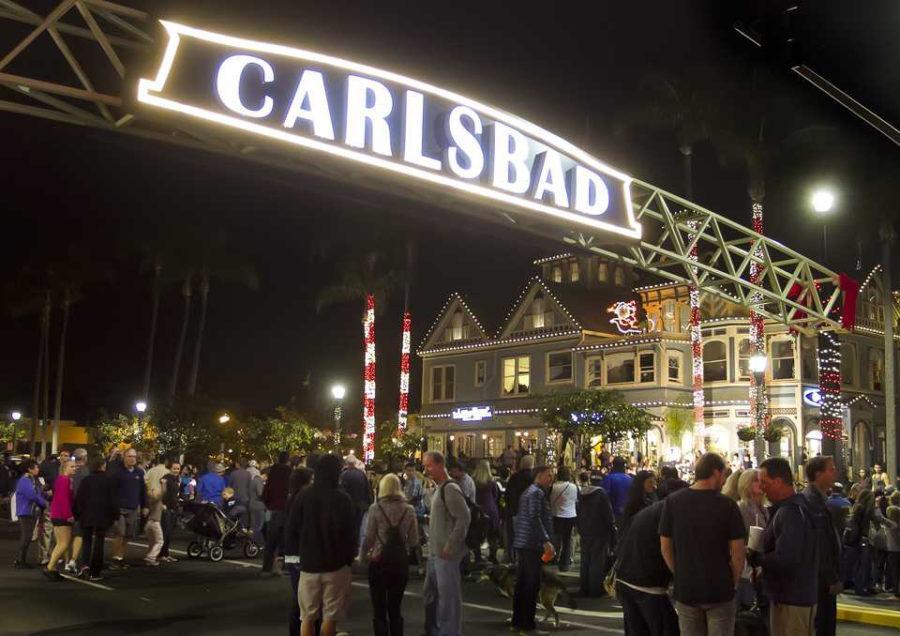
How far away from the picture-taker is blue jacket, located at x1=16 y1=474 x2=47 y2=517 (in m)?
14.3

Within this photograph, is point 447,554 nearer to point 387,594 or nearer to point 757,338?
point 387,594

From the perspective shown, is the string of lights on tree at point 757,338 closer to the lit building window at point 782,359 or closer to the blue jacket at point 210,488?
the lit building window at point 782,359

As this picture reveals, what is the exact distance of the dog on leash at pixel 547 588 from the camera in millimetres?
10031

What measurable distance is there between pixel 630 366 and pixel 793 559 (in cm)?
3729

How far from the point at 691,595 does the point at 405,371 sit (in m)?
43.0

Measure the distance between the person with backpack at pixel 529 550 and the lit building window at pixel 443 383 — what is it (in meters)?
40.6

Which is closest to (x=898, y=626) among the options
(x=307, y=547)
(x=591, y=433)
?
(x=307, y=547)

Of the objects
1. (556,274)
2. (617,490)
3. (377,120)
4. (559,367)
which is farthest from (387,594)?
(556,274)

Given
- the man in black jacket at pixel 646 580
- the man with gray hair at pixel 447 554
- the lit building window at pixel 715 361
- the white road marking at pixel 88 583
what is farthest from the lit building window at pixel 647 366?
the man in black jacket at pixel 646 580

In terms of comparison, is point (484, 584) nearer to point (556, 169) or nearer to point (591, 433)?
point (556, 169)

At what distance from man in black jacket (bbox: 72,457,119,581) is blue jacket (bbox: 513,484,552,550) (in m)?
6.61

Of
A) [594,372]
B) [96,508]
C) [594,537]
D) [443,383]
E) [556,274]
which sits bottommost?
[594,537]

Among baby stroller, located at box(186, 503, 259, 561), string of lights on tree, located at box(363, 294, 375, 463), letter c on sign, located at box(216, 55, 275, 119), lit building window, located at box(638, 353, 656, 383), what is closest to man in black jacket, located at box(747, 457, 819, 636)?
letter c on sign, located at box(216, 55, 275, 119)

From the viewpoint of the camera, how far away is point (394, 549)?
8.02m
